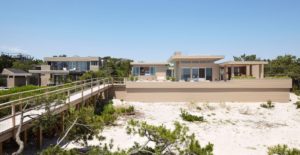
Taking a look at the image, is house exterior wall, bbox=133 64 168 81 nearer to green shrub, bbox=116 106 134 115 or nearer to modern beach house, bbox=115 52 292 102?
modern beach house, bbox=115 52 292 102

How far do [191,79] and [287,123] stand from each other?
1283 cm

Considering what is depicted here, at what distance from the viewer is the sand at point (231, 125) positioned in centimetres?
1508

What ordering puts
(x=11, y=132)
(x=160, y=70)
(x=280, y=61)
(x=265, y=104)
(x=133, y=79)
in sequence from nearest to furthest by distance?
(x=11, y=132), (x=265, y=104), (x=133, y=79), (x=160, y=70), (x=280, y=61)

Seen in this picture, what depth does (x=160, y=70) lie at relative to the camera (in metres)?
37.8

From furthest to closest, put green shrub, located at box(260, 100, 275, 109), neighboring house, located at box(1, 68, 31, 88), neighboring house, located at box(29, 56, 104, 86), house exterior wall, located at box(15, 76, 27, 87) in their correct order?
house exterior wall, located at box(15, 76, 27, 87) → neighboring house, located at box(1, 68, 31, 88) → neighboring house, located at box(29, 56, 104, 86) → green shrub, located at box(260, 100, 275, 109)

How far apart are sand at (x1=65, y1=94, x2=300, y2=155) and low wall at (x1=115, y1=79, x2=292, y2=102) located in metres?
0.87

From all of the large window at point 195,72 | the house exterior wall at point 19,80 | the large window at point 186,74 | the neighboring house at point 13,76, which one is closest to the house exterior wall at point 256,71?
the large window at point 195,72

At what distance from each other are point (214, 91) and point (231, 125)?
9223 millimetres

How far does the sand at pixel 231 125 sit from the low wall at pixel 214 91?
875mm

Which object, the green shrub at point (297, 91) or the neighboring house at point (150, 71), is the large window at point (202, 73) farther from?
the green shrub at point (297, 91)

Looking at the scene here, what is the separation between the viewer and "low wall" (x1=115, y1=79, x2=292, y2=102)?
95.5 ft

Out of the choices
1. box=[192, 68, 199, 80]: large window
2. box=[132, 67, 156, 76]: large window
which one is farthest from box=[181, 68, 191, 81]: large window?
box=[132, 67, 156, 76]: large window

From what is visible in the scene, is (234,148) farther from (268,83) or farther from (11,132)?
(268,83)

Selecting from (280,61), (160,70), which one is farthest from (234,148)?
(280,61)
